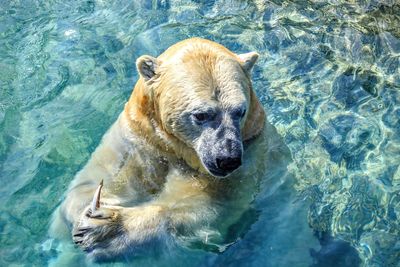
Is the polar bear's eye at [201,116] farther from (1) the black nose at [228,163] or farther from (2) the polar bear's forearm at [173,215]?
(2) the polar bear's forearm at [173,215]

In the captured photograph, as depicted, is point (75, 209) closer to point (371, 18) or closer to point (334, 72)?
point (334, 72)

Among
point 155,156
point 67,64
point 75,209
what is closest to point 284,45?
point 67,64

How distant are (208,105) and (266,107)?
176 cm

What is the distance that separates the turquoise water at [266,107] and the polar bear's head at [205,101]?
0.59 m

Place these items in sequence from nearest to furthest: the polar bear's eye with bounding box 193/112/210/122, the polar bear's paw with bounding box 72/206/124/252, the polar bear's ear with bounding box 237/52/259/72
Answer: the polar bear's paw with bounding box 72/206/124/252, the polar bear's eye with bounding box 193/112/210/122, the polar bear's ear with bounding box 237/52/259/72

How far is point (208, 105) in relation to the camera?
14.0ft

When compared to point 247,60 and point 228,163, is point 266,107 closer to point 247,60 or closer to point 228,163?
point 247,60

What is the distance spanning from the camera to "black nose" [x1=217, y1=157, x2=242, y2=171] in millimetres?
4086

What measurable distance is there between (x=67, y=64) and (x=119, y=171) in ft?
→ 7.90

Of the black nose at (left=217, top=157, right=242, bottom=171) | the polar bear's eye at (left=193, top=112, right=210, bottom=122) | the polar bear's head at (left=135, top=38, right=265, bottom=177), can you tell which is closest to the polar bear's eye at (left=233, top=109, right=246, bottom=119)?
the polar bear's head at (left=135, top=38, right=265, bottom=177)

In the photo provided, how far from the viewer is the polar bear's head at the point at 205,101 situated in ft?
13.9

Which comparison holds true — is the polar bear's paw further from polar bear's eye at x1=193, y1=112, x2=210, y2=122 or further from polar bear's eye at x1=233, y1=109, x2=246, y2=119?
polar bear's eye at x1=233, y1=109, x2=246, y2=119

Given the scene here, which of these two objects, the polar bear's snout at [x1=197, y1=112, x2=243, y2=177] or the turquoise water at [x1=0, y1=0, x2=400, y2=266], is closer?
the polar bear's snout at [x1=197, y1=112, x2=243, y2=177]

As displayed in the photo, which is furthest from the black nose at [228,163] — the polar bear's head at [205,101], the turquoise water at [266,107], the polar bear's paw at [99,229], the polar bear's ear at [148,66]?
the polar bear's ear at [148,66]
